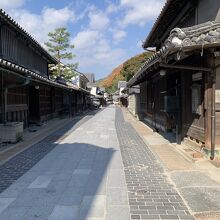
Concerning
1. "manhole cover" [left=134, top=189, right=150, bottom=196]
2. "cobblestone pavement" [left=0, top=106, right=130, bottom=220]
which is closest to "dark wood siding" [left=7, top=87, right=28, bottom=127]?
"cobblestone pavement" [left=0, top=106, right=130, bottom=220]

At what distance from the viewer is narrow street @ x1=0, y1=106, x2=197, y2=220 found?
533 centimetres

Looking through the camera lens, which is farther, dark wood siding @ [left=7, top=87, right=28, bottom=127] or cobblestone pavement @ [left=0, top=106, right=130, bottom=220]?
dark wood siding @ [left=7, top=87, right=28, bottom=127]

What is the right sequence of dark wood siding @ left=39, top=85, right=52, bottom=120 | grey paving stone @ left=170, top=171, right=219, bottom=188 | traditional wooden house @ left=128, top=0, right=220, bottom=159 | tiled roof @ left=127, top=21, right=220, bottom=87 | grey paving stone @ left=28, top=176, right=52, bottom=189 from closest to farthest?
grey paving stone @ left=170, top=171, right=219, bottom=188 → grey paving stone @ left=28, top=176, right=52, bottom=189 → tiled roof @ left=127, top=21, right=220, bottom=87 → traditional wooden house @ left=128, top=0, right=220, bottom=159 → dark wood siding @ left=39, top=85, right=52, bottom=120

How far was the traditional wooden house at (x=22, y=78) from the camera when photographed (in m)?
13.5

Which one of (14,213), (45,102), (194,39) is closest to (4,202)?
(14,213)

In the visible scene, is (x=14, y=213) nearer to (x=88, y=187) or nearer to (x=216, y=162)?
(x=88, y=187)

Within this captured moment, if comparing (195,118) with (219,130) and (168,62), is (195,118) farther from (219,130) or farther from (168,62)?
(168,62)

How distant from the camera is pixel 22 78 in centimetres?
1312

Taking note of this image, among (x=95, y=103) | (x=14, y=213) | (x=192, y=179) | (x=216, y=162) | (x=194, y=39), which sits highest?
(x=194, y=39)

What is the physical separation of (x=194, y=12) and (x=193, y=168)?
490cm

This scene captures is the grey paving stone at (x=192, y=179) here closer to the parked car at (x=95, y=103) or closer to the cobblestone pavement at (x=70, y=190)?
the cobblestone pavement at (x=70, y=190)

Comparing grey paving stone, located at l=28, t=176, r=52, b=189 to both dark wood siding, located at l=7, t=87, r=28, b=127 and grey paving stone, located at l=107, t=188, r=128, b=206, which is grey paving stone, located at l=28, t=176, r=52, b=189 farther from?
dark wood siding, located at l=7, t=87, r=28, b=127

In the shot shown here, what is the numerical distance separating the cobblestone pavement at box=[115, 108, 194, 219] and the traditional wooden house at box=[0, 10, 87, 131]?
486 cm

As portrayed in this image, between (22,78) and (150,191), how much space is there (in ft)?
27.4
